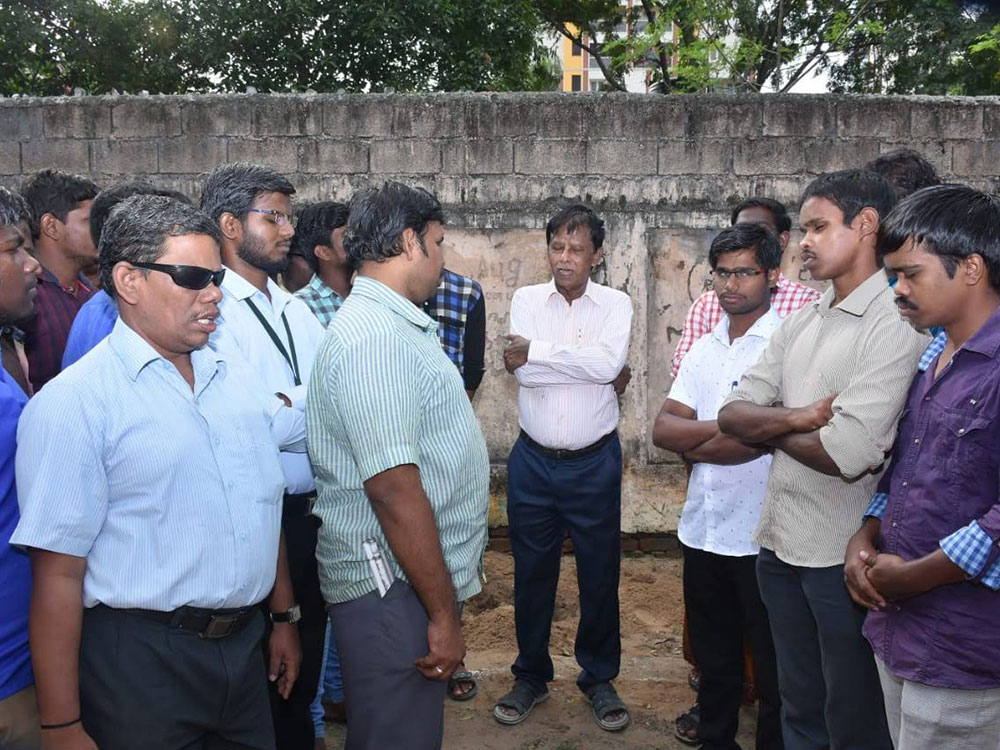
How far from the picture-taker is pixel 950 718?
7.32 feet

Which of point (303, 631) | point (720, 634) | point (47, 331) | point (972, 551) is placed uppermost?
point (47, 331)

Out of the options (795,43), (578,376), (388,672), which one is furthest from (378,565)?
(795,43)

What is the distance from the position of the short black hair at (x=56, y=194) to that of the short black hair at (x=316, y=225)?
93cm

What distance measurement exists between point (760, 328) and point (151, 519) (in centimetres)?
243

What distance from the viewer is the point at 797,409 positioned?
2.84 m

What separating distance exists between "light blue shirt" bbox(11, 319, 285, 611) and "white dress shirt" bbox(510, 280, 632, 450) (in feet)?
6.67

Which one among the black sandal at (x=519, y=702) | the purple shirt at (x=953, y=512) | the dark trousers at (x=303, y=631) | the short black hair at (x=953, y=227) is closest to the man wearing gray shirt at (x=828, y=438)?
the purple shirt at (x=953, y=512)

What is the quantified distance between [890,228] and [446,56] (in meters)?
10.3

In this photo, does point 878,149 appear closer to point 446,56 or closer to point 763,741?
point 763,741

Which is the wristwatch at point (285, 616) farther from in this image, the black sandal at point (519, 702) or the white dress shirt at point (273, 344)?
the black sandal at point (519, 702)

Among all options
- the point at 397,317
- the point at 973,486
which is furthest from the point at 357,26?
the point at 973,486

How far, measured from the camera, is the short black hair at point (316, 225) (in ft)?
14.2

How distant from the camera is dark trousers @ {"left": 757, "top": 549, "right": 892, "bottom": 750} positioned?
9.06ft

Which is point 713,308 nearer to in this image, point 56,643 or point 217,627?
point 217,627
